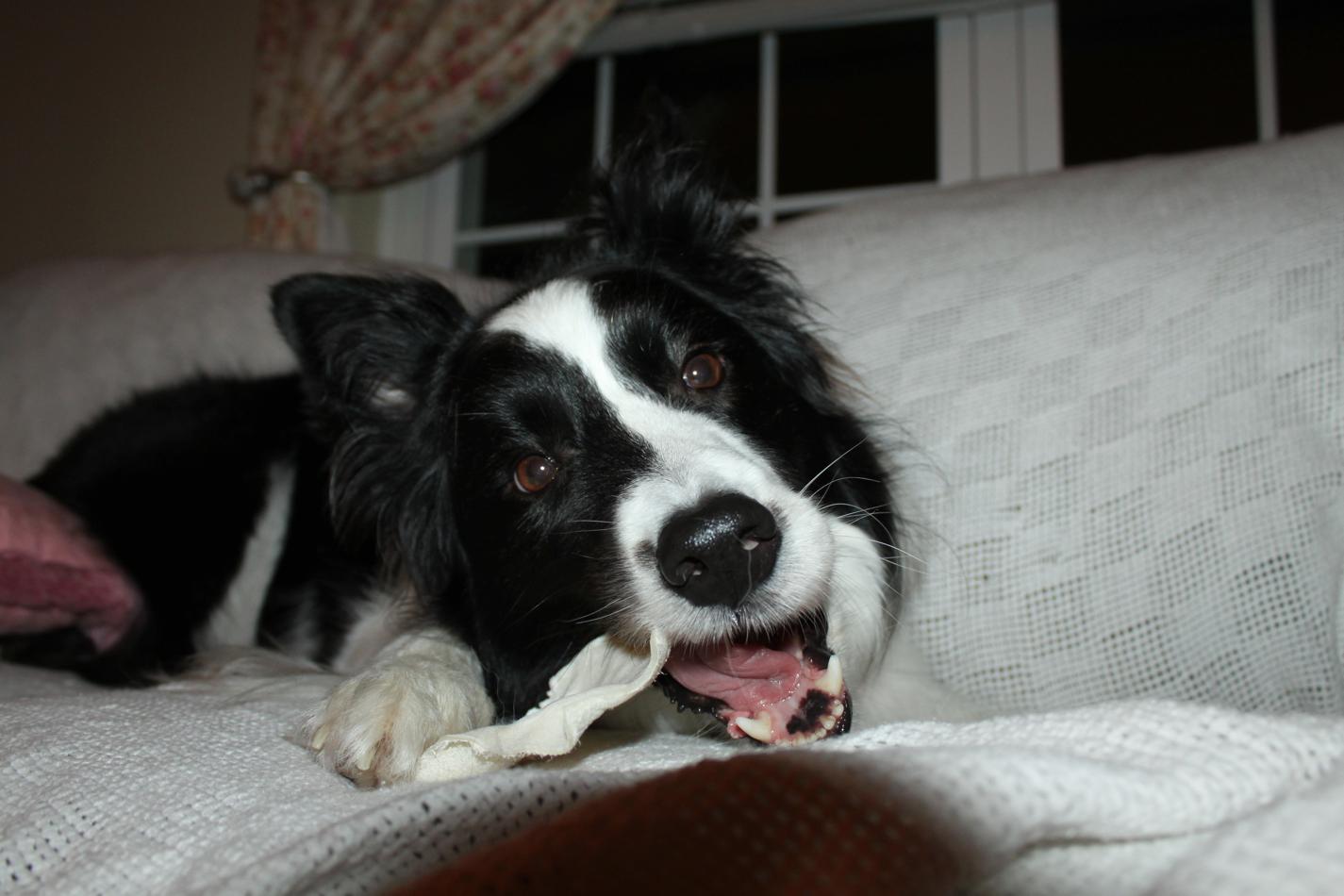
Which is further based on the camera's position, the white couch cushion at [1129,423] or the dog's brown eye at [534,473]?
the dog's brown eye at [534,473]

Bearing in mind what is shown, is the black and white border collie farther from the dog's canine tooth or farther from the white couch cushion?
the white couch cushion

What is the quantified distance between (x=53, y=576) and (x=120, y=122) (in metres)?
4.57

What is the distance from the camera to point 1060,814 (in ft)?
2.71

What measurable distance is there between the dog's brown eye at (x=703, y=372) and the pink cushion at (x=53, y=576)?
1.53 metres

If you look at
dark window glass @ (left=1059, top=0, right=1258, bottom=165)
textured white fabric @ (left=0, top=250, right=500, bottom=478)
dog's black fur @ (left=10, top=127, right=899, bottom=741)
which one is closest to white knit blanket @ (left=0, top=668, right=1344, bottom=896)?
dog's black fur @ (left=10, top=127, right=899, bottom=741)

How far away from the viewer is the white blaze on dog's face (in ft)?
5.16

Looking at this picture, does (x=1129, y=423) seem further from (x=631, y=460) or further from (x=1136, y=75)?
(x=1136, y=75)

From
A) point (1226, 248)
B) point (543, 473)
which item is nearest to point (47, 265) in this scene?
point (543, 473)

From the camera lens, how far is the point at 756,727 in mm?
1563

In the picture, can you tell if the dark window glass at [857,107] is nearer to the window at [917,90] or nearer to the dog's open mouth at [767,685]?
the window at [917,90]

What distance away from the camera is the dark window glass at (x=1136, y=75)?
176 inches

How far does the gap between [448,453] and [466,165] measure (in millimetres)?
3936

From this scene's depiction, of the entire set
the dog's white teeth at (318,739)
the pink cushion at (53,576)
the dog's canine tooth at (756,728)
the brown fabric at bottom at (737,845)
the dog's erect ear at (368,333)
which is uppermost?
the dog's erect ear at (368,333)

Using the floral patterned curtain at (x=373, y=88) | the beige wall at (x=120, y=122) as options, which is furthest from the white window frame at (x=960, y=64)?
the beige wall at (x=120, y=122)
